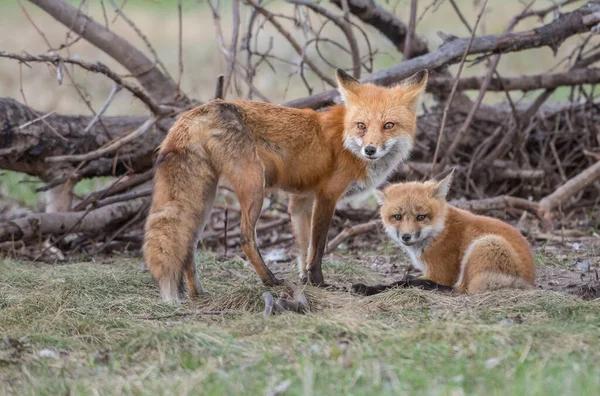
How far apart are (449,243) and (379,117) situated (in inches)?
42.5

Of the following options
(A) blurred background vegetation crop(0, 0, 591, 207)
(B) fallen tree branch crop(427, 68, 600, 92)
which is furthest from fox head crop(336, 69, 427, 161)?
(A) blurred background vegetation crop(0, 0, 591, 207)

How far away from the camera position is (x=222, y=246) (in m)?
8.10

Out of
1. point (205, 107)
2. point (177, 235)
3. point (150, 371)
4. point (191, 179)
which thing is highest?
point (205, 107)

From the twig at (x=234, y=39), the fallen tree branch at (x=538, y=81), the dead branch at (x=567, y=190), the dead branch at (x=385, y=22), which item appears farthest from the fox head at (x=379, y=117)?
the fallen tree branch at (x=538, y=81)

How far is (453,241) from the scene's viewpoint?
571cm

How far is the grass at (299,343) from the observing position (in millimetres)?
3127

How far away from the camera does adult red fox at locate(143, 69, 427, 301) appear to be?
5.01 metres

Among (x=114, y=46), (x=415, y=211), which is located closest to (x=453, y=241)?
(x=415, y=211)

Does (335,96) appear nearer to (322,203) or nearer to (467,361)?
(322,203)

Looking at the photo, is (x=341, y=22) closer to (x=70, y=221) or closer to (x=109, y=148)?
(x=109, y=148)

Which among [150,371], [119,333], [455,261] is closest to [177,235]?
[119,333]

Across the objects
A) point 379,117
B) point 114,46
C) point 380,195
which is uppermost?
point 114,46

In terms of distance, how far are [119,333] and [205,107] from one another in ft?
6.14

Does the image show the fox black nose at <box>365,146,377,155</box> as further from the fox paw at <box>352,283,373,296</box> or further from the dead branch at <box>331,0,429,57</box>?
the dead branch at <box>331,0,429,57</box>
